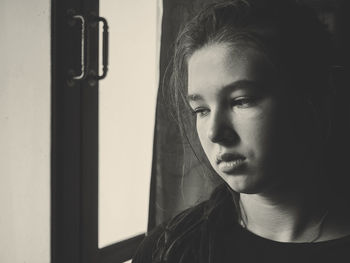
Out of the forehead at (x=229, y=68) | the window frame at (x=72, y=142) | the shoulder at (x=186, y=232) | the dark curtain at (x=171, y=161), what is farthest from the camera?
the dark curtain at (x=171, y=161)

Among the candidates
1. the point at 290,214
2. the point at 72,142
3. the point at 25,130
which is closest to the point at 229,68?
the point at 290,214

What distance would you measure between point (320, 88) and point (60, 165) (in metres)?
0.81

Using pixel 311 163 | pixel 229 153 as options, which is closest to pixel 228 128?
pixel 229 153

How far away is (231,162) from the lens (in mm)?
625

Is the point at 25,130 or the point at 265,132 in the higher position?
the point at 265,132

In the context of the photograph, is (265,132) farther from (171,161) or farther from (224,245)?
(171,161)

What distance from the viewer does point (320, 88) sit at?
0.69 m

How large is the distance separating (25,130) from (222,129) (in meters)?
0.79

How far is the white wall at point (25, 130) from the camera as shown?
44.3 inches

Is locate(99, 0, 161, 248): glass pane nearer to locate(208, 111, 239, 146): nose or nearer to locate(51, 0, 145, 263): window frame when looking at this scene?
locate(51, 0, 145, 263): window frame

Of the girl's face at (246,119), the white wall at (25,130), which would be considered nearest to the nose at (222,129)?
the girl's face at (246,119)

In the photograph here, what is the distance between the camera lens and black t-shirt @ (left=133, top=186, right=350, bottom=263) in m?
0.63

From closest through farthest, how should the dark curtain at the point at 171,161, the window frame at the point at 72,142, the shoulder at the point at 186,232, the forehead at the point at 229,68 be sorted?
1. the forehead at the point at 229,68
2. the shoulder at the point at 186,232
3. the window frame at the point at 72,142
4. the dark curtain at the point at 171,161

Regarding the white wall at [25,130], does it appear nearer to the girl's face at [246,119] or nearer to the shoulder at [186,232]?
the shoulder at [186,232]
